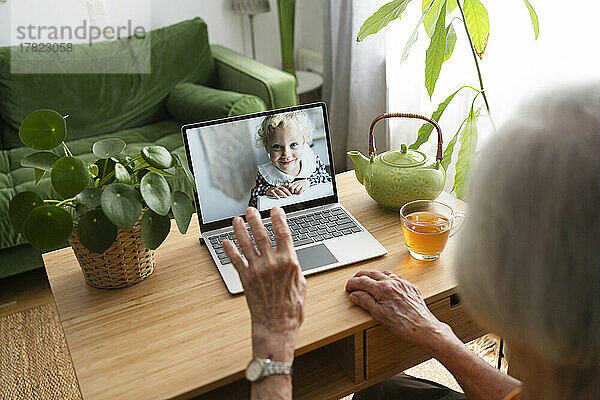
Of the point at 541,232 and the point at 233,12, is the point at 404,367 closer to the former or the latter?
the point at 541,232

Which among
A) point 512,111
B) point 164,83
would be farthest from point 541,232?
point 164,83

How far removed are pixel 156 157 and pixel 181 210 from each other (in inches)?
4.5

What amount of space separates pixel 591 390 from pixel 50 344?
1.79 meters

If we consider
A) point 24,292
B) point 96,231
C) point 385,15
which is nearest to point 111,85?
point 24,292

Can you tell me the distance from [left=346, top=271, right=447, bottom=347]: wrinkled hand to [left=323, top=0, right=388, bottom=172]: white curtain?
1655 mm

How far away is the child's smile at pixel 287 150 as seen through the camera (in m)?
1.28

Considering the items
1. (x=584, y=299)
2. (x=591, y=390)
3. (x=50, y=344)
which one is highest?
(x=584, y=299)

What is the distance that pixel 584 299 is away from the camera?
1.95 feet

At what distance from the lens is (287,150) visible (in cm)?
129

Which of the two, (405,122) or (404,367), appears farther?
(405,122)

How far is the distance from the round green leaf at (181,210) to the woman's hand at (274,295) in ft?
0.83

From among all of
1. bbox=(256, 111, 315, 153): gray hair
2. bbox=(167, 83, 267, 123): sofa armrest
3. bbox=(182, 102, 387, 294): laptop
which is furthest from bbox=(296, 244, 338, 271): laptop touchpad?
bbox=(167, 83, 267, 123): sofa armrest

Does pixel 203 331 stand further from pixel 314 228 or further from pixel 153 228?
pixel 314 228

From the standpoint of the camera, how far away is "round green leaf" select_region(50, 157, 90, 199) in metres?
1.01
